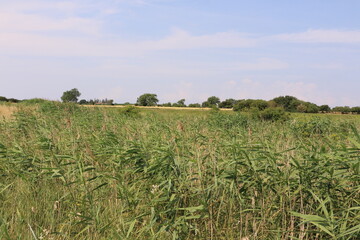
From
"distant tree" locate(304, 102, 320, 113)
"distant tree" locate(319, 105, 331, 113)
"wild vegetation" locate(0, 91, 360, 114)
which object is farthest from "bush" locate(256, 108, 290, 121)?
"distant tree" locate(319, 105, 331, 113)

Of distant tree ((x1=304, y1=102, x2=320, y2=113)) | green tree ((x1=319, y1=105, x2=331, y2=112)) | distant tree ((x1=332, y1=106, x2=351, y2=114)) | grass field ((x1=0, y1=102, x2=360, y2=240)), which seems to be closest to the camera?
grass field ((x1=0, y1=102, x2=360, y2=240))

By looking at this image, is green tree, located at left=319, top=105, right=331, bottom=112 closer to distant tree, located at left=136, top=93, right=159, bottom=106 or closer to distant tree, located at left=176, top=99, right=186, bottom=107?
distant tree, located at left=176, top=99, right=186, bottom=107

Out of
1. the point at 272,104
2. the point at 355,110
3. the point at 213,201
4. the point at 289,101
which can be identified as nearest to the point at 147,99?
the point at 289,101

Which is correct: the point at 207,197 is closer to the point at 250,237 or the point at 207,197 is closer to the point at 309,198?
the point at 250,237

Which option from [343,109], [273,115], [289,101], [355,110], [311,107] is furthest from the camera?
[343,109]

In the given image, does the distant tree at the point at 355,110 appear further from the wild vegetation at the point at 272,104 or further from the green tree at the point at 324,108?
the green tree at the point at 324,108

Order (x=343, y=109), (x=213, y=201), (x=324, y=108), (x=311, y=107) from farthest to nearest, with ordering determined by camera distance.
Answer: (x=343, y=109), (x=324, y=108), (x=311, y=107), (x=213, y=201)

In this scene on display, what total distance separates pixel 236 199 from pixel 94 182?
249cm

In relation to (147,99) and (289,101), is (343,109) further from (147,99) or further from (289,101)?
(147,99)

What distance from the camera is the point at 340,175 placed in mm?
4027

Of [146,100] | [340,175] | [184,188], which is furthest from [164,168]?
[146,100]

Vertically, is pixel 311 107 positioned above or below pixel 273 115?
above

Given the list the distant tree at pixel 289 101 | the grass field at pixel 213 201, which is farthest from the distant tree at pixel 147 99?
the grass field at pixel 213 201

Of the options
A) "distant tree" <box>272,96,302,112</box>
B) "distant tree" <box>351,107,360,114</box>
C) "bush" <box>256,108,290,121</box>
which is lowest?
"bush" <box>256,108,290,121</box>
